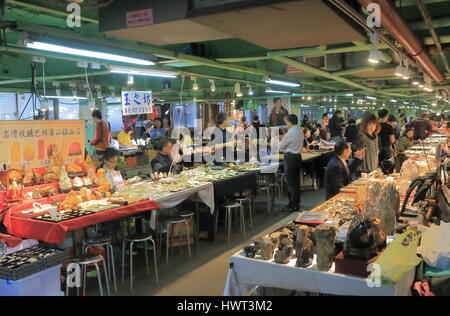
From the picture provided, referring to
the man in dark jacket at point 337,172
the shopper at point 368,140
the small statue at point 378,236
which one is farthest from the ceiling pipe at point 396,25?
the small statue at point 378,236

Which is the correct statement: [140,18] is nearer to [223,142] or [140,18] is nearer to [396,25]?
[396,25]

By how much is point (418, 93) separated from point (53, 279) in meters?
19.5

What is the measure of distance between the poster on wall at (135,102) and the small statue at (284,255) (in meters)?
8.29

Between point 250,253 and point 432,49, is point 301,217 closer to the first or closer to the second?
point 250,253

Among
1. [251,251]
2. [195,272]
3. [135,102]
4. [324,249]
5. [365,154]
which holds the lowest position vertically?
[195,272]

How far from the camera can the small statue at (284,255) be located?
9.21 ft

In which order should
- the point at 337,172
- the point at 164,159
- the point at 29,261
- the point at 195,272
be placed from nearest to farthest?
the point at 29,261 < the point at 195,272 < the point at 337,172 < the point at 164,159

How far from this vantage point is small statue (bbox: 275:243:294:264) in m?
2.81

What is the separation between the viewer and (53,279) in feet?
13.8

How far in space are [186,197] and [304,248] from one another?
3.57 meters

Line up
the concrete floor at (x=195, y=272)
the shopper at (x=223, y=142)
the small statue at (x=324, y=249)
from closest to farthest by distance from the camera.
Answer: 1. the small statue at (x=324, y=249)
2. the concrete floor at (x=195, y=272)
3. the shopper at (x=223, y=142)

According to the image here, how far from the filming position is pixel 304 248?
277 cm

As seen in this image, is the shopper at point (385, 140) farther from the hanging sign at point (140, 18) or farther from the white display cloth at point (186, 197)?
the hanging sign at point (140, 18)

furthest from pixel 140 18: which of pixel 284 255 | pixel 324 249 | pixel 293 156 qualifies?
pixel 293 156
